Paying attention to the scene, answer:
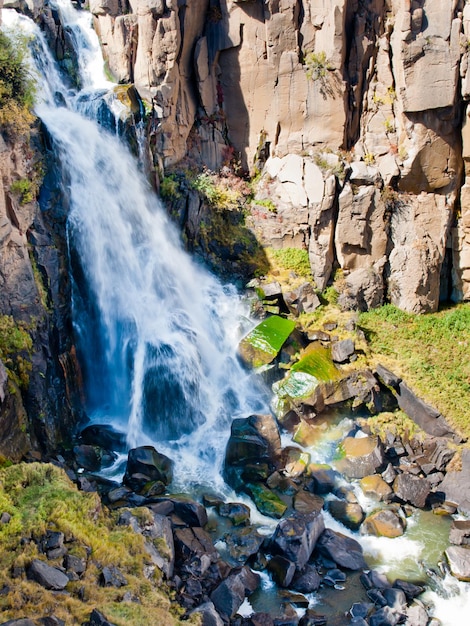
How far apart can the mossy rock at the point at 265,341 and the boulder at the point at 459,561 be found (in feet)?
21.1

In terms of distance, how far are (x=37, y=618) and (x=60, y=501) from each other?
242 cm

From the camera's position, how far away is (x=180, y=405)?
46.5ft

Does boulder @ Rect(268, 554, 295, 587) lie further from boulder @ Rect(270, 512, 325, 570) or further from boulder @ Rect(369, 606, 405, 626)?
boulder @ Rect(369, 606, 405, 626)

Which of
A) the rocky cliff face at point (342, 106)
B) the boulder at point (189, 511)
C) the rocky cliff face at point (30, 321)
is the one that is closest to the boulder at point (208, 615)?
the boulder at point (189, 511)

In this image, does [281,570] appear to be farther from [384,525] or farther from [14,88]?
[14,88]

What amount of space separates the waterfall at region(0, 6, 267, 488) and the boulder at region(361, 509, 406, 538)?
342 centimetres

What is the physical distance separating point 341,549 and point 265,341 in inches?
247

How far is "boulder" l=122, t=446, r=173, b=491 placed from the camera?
11.9m

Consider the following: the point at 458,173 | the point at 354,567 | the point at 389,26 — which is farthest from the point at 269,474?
the point at 389,26

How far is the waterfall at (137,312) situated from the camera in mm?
14078

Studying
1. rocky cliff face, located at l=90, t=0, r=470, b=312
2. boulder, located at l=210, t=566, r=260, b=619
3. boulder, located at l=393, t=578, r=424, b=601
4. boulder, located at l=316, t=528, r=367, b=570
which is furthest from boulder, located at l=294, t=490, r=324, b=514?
rocky cliff face, located at l=90, t=0, r=470, b=312

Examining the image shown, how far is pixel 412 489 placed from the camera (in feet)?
40.5

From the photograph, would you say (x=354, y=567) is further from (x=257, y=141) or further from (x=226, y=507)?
(x=257, y=141)

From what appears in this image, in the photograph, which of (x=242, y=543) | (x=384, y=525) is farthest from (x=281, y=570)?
(x=384, y=525)
